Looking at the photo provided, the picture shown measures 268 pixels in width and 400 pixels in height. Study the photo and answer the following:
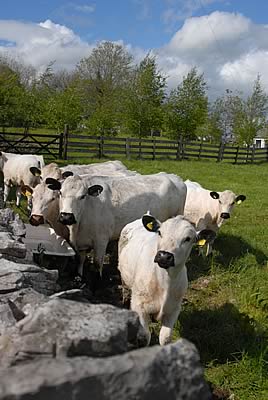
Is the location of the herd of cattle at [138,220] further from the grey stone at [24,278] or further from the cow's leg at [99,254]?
the grey stone at [24,278]

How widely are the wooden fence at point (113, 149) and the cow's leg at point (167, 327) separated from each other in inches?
714

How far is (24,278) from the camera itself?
3746 mm

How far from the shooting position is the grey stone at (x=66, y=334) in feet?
6.55

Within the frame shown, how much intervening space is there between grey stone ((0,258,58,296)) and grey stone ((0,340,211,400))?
195cm

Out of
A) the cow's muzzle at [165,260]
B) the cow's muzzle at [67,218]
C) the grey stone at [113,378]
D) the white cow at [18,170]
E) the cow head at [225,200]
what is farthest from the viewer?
the white cow at [18,170]

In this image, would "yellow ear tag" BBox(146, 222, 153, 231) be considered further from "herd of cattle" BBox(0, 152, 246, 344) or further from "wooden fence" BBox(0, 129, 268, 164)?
"wooden fence" BBox(0, 129, 268, 164)

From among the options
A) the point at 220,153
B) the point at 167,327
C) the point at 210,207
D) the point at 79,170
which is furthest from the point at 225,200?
the point at 220,153

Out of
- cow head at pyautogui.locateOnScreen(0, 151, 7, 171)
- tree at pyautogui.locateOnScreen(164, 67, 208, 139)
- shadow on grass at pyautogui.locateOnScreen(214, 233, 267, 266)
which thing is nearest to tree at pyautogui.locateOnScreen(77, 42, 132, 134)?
tree at pyautogui.locateOnScreen(164, 67, 208, 139)

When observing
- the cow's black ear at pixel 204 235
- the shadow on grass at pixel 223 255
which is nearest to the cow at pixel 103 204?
the shadow on grass at pixel 223 255

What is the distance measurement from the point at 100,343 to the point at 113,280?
542 cm

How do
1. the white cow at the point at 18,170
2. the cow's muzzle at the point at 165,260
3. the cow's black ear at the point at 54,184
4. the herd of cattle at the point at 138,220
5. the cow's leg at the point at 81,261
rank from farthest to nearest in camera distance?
the white cow at the point at 18,170 → the cow's black ear at the point at 54,184 → the cow's leg at the point at 81,261 → the herd of cattle at the point at 138,220 → the cow's muzzle at the point at 165,260

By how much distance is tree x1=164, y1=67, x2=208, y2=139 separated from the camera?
1458 inches

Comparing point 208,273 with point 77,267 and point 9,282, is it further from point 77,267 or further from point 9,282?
point 9,282

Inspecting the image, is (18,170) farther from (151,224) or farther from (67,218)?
(151,224)
